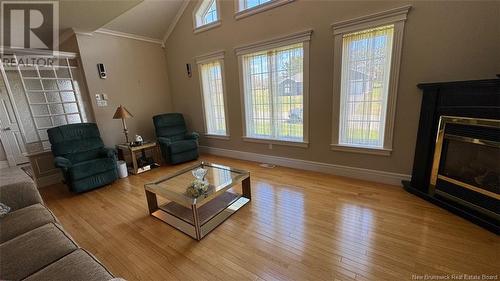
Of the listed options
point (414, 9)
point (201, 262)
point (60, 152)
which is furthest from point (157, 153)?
point (414, 9)

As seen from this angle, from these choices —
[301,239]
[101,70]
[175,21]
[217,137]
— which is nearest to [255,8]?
[175,21]

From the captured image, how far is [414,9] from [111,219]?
423 cm

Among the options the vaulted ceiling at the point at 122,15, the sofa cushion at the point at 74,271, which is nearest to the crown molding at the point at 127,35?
the vaulted ceiling at the point at 122,15

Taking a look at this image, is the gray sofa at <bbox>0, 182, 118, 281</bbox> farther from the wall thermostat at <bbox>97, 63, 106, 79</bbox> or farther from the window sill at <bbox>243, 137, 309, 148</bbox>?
the window sill at <bbox>243, 137, 309, 148</bbox>

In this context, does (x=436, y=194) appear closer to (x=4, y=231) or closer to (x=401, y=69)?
(x=401, y=69)

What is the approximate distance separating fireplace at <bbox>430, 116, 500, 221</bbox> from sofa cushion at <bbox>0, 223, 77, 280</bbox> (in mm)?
3363

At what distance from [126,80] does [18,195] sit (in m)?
3.00

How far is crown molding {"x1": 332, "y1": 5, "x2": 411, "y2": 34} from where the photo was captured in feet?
7.63

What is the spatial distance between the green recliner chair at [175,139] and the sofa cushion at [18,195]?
2.09 m

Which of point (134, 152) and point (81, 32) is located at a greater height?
point (81, 32)

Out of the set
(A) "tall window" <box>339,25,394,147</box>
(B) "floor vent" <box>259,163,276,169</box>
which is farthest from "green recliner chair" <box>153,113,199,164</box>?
(A) "tall window" <box>339,25,394,147</box>

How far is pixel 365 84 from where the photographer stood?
272cm

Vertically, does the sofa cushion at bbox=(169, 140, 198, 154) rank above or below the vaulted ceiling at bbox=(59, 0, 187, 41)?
below

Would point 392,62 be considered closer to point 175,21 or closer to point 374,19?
point 374,19
